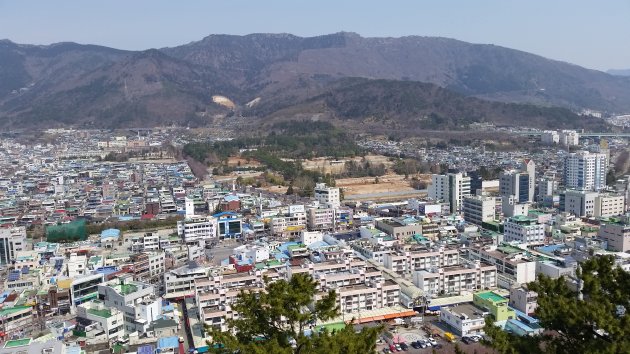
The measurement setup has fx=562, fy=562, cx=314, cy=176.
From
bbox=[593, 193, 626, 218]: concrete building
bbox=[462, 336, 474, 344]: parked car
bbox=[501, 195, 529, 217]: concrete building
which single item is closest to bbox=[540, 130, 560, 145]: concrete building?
bbox=[593, 193, 626, 218]: concrete building

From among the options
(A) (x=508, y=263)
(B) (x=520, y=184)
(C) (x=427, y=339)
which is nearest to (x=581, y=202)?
(B) (x=520, y=184)

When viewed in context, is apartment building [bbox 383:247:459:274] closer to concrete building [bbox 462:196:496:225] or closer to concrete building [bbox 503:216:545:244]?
concrete building [bbox 503:216:545:244]

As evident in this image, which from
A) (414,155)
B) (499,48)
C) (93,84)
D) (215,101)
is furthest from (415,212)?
(499,48)

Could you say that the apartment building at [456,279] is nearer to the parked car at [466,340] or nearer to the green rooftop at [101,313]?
the parked car at [466,340]

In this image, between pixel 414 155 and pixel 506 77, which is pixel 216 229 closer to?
pixel 414 155

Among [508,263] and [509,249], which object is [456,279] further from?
[509,249]

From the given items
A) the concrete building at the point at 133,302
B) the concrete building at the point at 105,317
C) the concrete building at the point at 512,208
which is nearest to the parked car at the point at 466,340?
the concrete building at the point at 133,302
